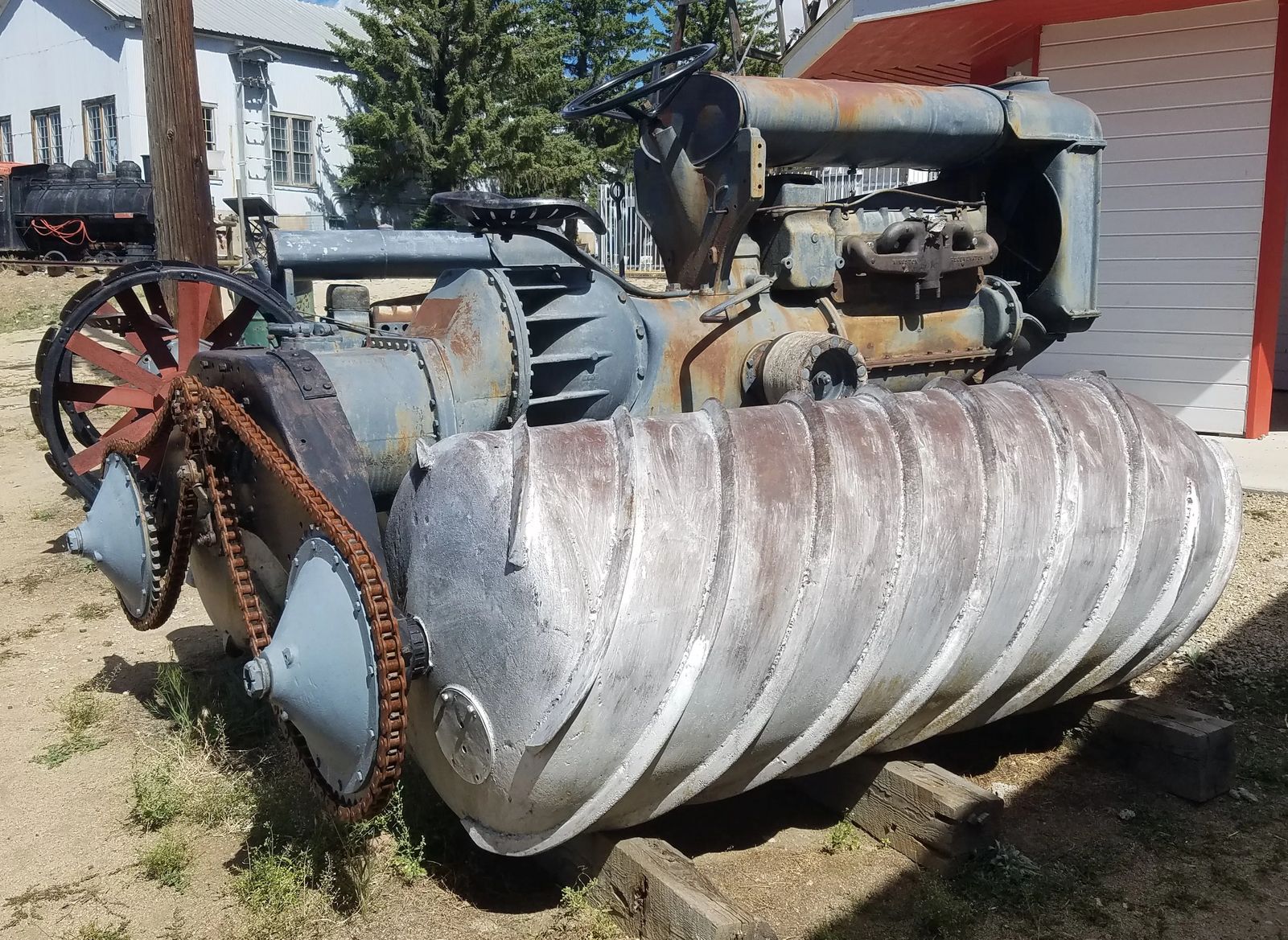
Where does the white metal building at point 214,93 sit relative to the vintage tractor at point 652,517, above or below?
above

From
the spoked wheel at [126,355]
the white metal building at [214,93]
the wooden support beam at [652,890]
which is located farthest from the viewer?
the white metal building at [214,93]

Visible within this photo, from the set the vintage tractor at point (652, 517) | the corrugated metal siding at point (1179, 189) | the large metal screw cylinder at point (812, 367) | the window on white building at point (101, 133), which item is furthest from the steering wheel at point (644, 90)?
the window on white building at point (101, 133)

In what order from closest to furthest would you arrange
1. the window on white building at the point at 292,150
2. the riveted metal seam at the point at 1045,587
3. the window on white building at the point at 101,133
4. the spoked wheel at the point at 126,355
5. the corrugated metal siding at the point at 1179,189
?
1. the riveted metal seam at the point at 1045,587
2. the spoked wheel at the point at 126,355
3. the corrugated metal siding at the point at 1179,189
4. the window on white building at the point at 101,133
5. the window on white building at the point at 292,150

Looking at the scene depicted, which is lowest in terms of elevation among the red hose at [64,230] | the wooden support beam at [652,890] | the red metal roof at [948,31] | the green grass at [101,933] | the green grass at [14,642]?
the green grass at [101,933]

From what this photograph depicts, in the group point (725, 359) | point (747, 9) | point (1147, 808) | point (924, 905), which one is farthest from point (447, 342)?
point (747, 9)

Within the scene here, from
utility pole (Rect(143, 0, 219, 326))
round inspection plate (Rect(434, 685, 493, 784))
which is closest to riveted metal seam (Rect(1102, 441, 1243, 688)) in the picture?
round inspection plate (Rect(434, 685, 493, 784))

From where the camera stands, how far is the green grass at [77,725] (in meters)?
3.61

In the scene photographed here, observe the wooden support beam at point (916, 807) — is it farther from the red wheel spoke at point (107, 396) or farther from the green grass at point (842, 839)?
the red wheel spoke at point (107, 396)

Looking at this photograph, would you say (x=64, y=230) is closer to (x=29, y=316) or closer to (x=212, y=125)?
(x=212, y=125)

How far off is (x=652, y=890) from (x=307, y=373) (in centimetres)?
151

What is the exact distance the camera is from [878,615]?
8.63ft

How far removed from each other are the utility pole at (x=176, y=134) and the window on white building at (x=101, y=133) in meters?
22.5

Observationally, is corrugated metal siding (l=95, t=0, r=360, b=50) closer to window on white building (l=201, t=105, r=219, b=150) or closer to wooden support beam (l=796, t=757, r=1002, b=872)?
window on white building (l=201, t=105, r=219, b=150)

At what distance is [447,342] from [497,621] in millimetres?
1415
